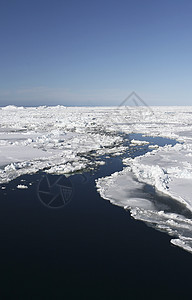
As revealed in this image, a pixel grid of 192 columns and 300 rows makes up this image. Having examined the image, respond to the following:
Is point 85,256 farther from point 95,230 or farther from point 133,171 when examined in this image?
point 133,171

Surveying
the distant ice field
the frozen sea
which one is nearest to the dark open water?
the frozen sea

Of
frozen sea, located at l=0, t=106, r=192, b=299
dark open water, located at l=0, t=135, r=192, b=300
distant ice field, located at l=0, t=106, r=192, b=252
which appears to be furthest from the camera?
distant ice field, located at l=0, t=106, r=192, b=252

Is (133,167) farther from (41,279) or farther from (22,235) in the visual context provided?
(41,279)

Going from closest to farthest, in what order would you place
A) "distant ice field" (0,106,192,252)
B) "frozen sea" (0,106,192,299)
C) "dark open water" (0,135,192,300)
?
"dark open water" (0,135,192,300)
"frozen sea" (0,106,192,299)
"distant ice field" (0,106,192,252)

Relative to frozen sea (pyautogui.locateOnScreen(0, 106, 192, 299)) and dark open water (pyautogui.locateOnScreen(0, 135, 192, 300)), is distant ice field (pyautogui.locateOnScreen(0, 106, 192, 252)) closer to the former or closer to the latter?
frozen sea (pyautogui.locateOnScreen(0, 106, 192, 299))

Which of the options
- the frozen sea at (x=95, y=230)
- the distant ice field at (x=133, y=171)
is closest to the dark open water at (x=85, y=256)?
the frozen sea at (x=95, y=230)

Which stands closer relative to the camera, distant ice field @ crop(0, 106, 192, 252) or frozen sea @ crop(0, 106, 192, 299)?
frozen sea @ crop(0, 106, 192, 299)

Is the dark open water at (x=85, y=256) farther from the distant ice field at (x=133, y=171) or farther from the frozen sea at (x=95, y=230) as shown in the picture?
the distant ice field at (x=133, y=171)

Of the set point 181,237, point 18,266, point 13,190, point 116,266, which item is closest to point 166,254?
point 181,237
